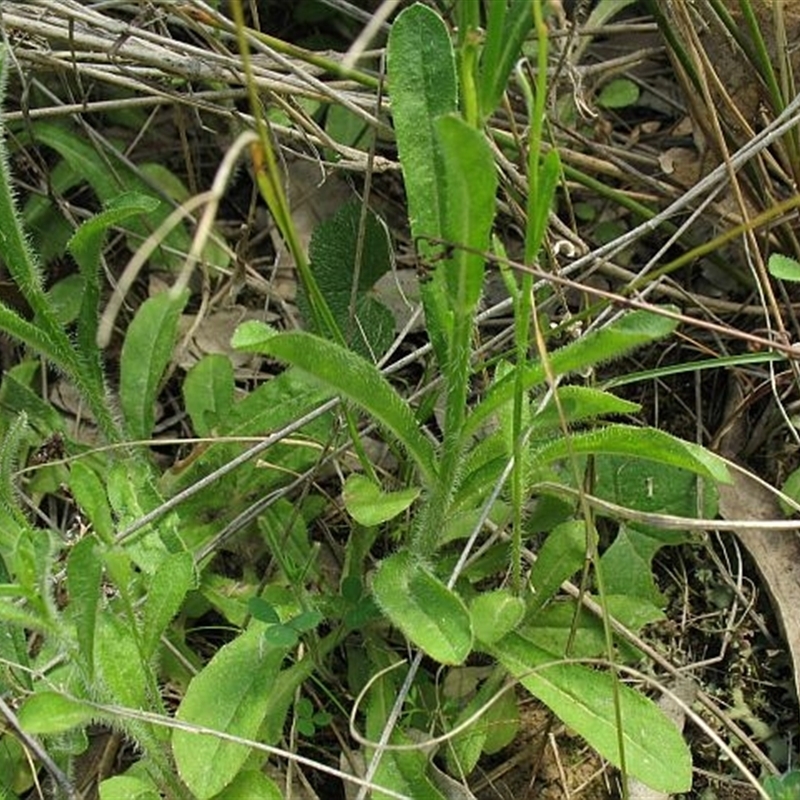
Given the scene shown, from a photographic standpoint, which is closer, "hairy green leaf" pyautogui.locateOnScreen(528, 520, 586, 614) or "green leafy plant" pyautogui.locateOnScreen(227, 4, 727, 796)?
"green leafy plant" pyautogui.locateOnScreen(227, 4, 727, 796)

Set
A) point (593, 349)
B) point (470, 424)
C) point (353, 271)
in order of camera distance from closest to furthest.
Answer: point (593, 349) < point (470, 424) < point (353, 271)

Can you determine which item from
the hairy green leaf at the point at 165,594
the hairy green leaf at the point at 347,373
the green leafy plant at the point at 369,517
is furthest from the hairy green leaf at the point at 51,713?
the hairy green leaf at the point at 347,373

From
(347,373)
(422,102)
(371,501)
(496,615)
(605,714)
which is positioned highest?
(422,102)

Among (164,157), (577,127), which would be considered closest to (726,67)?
(577,127)

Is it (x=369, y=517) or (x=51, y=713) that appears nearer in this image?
(x=51, y=713)

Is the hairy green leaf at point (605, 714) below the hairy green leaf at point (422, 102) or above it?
below

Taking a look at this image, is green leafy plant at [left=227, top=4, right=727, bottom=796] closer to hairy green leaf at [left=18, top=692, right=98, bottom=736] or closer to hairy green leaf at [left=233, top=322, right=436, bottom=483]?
hairy green leaf at [left=233, top=322, right=436, bottom=483]

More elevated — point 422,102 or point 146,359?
point 422,102

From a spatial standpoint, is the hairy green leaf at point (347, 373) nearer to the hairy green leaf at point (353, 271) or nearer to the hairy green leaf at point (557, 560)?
the hairy green leaf at point (557, 560)

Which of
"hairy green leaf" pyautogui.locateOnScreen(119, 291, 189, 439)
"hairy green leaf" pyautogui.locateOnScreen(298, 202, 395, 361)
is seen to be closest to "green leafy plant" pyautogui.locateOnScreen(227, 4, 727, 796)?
"hairy green leaf" pyautogui.locateOnScreen(298, 202, 395, 361)

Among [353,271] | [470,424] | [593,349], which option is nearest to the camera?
[593,349]

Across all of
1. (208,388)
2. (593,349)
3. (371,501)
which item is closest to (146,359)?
(208,388)

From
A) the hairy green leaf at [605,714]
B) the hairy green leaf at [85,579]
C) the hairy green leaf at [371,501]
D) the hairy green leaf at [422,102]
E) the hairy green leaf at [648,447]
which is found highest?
the hairy green leaf at [422,102]

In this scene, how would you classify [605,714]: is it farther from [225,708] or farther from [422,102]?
[422,102]
